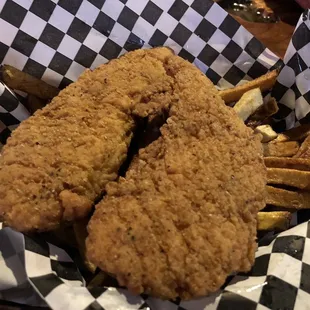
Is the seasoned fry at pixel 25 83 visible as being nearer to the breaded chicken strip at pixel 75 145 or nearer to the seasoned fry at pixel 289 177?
the breaded chicken strip at pixel 75 145

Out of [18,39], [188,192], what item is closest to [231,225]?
[188,192]

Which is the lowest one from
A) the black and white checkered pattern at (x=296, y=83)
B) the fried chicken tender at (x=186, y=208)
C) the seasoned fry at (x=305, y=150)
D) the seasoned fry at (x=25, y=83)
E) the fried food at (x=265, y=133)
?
the seasoned fry at (x=25, y=83)

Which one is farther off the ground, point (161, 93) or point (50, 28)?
point (161, 93)

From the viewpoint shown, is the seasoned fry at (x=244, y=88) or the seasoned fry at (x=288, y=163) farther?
the seasoned fry at (x=244, y=88)

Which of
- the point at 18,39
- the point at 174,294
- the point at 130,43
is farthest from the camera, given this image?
the point at 130,43

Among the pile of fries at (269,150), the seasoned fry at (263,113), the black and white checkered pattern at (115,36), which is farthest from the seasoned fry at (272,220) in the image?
the black and white checkered pattern at (115,36)

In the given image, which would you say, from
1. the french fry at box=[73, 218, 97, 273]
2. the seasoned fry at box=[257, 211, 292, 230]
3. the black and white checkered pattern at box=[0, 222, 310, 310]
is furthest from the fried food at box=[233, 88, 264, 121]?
the french fry at box=[73, 218, 97, 273]

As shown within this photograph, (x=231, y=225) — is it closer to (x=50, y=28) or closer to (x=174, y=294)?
(x=174, y=294)
